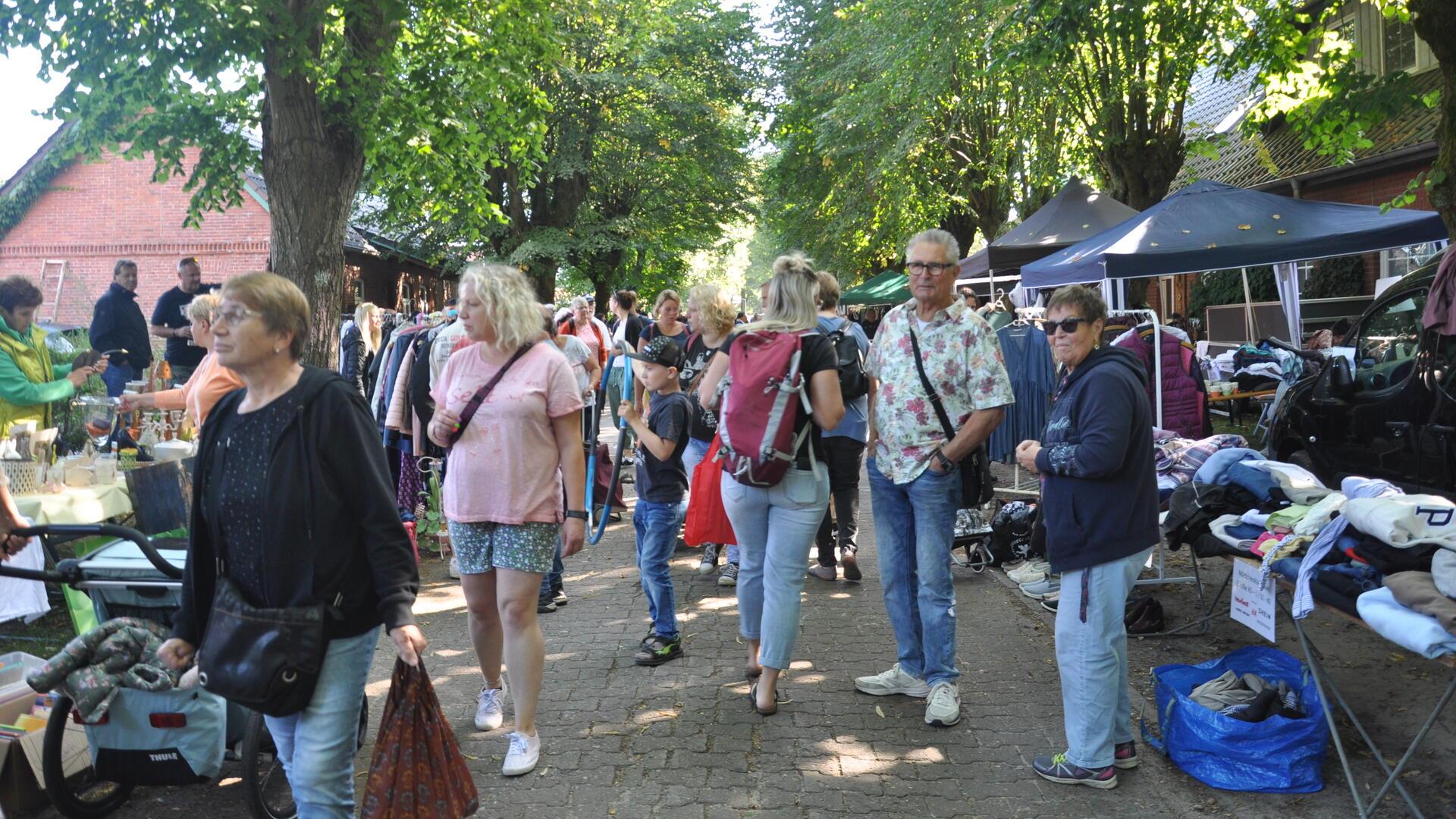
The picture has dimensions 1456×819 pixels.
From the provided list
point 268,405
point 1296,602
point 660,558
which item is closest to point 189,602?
point 268,405

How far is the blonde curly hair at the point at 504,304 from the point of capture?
4.22m

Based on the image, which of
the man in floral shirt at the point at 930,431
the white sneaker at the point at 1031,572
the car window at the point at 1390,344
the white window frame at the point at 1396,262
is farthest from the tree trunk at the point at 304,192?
the white window frame at the point at 1396,262

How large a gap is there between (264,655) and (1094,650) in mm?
2926

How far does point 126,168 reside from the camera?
2769cm

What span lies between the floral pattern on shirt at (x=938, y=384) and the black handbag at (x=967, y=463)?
0.06 ft

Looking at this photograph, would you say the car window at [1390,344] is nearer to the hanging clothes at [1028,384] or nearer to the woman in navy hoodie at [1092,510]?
the hanging clothes at [1028,384]

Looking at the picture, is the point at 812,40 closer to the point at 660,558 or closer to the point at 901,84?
the point at 901,84

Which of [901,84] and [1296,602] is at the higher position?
[901,84]

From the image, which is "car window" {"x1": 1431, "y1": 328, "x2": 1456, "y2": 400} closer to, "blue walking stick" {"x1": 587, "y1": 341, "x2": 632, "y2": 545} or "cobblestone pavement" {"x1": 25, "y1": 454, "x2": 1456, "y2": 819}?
"cobblestone pavement" {"x1": 25, "y1": 454, "x2": 1456, "y2": 819}

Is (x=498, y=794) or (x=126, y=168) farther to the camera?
(x=126, y=168)

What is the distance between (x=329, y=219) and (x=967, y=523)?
20.2 feet

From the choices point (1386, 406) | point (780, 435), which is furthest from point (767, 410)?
point (1386, 406)

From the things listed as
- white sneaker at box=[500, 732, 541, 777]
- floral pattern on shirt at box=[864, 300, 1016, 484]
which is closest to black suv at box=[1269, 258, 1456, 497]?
floral pattern on shirt at box=[864, 300, 1016, 484]

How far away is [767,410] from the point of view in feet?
15.2
